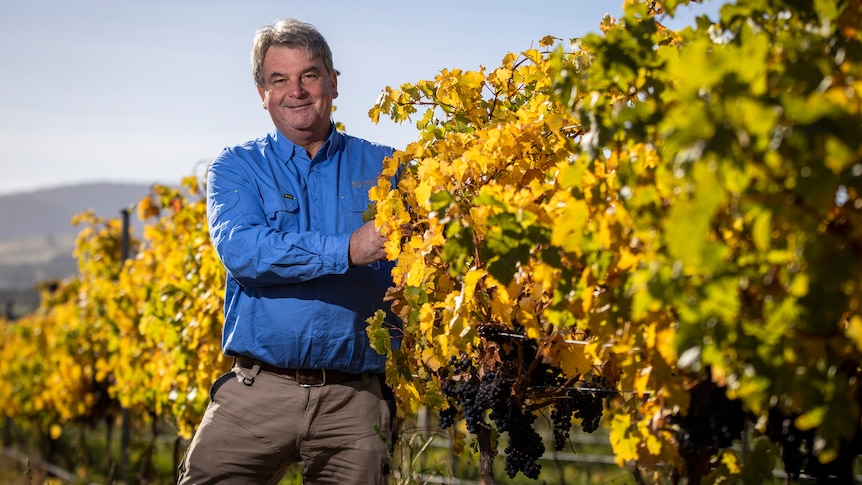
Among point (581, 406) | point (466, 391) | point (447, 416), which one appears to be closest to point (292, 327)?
point (447, 416)

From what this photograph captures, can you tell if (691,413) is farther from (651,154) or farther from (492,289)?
(492,289)

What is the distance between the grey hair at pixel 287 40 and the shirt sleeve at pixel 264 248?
56 cm

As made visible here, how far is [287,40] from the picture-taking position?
3.33 m

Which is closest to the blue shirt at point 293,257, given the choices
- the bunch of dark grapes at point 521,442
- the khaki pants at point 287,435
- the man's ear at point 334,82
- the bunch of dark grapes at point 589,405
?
the khaki pants at point 287,435

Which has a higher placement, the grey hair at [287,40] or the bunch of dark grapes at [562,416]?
the grey hair at [287,40]

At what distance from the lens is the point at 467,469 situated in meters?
8.33

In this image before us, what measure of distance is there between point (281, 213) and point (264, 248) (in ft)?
0.92

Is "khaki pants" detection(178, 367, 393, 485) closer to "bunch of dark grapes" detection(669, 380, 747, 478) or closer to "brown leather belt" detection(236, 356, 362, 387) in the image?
"brown leather belt" detection(236, 356, 362, 387)

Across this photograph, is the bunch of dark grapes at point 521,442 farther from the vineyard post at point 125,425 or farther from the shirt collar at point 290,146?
the vineyard post at point 125,425

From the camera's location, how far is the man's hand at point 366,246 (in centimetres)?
291

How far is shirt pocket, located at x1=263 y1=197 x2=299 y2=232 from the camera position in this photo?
320 centimetres

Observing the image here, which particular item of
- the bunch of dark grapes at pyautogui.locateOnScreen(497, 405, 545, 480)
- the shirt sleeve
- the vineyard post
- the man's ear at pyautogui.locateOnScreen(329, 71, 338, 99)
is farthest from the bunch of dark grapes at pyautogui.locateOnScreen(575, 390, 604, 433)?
the vineyard post

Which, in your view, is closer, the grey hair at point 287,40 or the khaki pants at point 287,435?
the khaki pants at point 287,435

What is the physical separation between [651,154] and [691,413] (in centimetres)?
54
